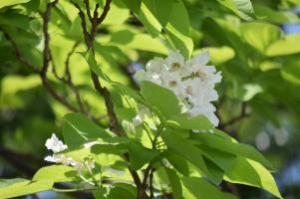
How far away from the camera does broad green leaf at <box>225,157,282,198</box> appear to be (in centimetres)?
139

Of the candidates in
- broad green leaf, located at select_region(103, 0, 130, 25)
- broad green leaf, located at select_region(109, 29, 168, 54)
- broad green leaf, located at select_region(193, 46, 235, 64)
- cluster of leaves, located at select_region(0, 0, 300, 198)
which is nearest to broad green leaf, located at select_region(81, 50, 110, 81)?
cluster of leaves, located at select_region(0, 0, 300, 198)

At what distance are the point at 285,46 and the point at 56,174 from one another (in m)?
0.93

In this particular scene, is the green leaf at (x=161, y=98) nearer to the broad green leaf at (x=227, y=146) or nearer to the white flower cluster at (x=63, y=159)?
the broad green leaf at (x=227, y=146)

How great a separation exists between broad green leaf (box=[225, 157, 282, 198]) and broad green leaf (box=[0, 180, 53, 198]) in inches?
14.4

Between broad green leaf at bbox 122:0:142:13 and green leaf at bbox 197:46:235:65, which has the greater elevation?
broad green leaf at bbox 122:0:142:13

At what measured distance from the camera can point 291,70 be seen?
208 centimetres

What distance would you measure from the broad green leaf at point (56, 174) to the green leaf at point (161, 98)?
9.6 inches

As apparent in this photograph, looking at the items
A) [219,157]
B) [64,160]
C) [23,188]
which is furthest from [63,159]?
[219,157]

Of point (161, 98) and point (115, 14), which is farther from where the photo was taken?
point (115, 14)

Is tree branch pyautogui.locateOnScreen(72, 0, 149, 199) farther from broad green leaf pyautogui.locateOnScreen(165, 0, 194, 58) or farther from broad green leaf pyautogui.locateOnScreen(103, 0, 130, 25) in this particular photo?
broad green leaf pyautogui.locateOnScreen(103, 0, 130, 25)

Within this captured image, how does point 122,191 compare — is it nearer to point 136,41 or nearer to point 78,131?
point 78,131

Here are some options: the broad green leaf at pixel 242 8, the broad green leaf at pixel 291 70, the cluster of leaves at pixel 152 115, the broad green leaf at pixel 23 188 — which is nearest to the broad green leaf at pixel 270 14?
the cluster of leaves at pixel 152 115

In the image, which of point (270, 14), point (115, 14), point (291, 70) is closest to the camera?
point (115, 14)

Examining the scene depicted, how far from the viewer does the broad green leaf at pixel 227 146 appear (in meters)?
1.34
